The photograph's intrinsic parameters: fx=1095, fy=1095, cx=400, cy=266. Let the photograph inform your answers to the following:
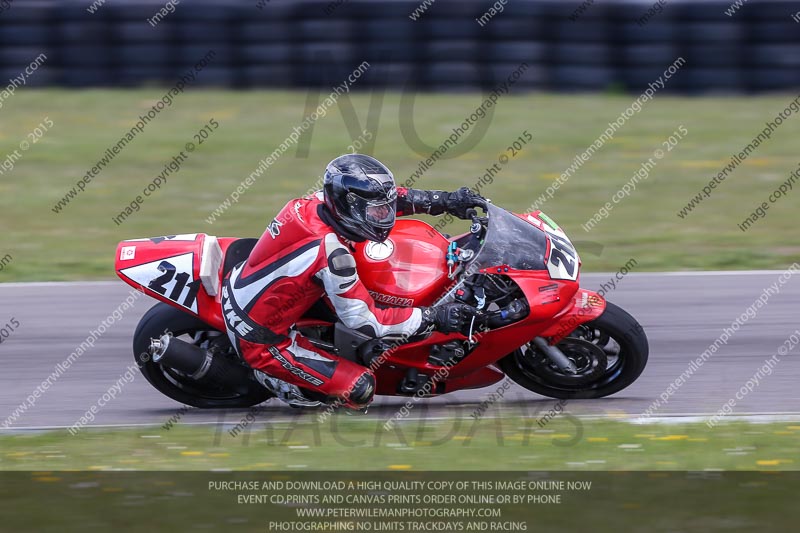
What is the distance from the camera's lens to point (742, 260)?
9953mm

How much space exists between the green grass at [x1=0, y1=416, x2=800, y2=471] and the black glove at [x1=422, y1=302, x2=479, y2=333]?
65 cm

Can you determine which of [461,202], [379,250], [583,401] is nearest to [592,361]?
[583,401]

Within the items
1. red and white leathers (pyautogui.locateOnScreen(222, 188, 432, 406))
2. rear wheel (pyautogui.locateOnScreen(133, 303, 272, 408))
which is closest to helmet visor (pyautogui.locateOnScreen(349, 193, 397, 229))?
red and white leathers (pyautogui.locateOnScreen(222, 188, 432, 406))

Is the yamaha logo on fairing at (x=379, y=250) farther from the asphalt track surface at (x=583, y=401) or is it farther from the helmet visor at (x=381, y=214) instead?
the asphalt track surface at (x=583, y=401)

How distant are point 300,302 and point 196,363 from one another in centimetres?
80

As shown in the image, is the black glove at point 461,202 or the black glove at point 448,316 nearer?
the black glove at point 448,316

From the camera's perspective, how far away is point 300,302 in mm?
6207

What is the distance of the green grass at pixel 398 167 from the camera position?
10680mm

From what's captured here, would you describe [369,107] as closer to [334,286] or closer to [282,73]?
[282,73]

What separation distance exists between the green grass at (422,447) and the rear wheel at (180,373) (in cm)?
33

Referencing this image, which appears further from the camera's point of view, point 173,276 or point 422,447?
point 173,276

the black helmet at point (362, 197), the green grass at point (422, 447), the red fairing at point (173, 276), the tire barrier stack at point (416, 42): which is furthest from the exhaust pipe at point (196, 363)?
the tire barrier stack at point (416, 42)

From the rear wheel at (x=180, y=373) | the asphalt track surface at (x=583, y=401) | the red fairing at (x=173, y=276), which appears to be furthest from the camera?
the asphalt track surface at (x=583, y=401)

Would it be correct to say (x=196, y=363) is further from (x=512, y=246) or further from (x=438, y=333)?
(x=512, y=246)
